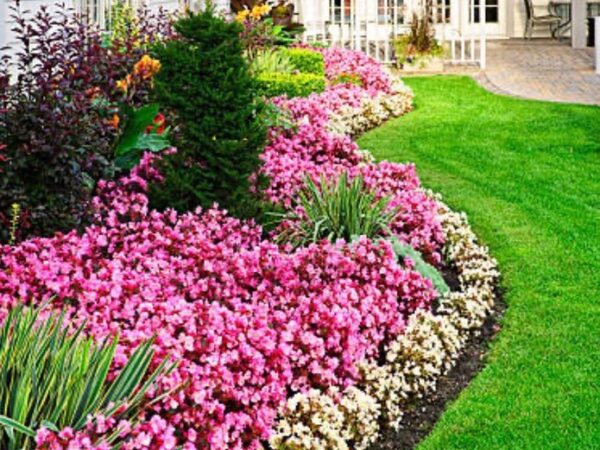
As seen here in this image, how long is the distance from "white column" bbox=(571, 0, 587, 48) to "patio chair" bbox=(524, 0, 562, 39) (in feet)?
8.11

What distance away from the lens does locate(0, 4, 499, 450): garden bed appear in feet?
16.8

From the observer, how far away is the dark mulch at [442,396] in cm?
557

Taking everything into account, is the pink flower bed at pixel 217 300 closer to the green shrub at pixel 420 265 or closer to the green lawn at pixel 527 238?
the green shrub at pixel 420 265

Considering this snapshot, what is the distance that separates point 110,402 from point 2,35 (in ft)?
17.9

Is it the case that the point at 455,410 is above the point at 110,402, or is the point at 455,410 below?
below

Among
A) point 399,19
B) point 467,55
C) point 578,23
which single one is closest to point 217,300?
point 467,55

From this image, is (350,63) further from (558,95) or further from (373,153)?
(373,153)

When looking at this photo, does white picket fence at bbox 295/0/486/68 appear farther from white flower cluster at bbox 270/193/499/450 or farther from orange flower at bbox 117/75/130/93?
white flower cluster at bbox 270/193/499/450

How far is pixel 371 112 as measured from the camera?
45.4ft

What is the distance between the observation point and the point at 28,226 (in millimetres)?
6742

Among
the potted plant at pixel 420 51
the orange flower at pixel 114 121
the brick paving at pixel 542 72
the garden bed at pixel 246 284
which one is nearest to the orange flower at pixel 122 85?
the garden bed at pixel 246 284

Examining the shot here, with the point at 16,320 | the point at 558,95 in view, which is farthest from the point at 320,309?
the point at 558,95

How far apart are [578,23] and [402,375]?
65.5ft

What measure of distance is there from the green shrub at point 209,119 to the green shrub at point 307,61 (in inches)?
296
